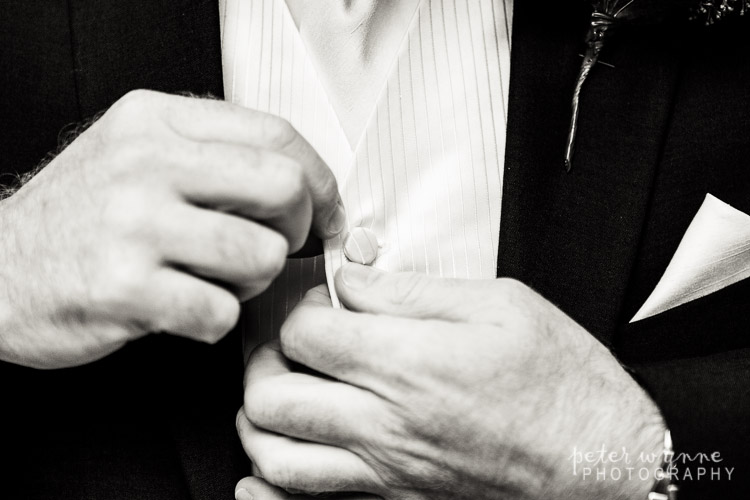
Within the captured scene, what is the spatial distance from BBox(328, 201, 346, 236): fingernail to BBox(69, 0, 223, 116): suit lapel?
264 mm

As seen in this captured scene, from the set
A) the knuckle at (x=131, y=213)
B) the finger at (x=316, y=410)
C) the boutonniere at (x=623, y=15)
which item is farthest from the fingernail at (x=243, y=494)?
the boutonniere at (x=623, y=15)

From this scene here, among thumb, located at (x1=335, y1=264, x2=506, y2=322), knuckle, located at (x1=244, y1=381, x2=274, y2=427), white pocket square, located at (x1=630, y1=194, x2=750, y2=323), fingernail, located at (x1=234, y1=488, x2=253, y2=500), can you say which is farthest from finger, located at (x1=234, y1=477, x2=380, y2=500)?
white pocket square, located at (x1=630, y1=194, x2=750, y2=323)

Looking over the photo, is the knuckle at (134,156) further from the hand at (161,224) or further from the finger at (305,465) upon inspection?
the finger at (305,465)

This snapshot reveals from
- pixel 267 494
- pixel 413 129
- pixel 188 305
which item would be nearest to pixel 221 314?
pixel 188 305

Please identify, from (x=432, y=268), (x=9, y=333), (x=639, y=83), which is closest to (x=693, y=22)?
(x=639, y=83)

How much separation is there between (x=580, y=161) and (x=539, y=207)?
0.31 feet

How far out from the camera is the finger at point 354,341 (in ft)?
1.90

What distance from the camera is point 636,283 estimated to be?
85 cm

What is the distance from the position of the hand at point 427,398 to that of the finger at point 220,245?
107 millimetres

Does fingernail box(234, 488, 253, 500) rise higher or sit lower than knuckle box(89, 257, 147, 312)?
lower

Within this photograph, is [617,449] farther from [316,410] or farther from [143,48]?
[143,48]

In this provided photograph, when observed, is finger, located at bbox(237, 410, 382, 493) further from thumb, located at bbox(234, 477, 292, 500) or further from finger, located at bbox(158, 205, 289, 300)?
finger, located at bbox(158, 205, 289, 300)

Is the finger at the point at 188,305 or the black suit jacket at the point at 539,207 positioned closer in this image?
the finger at the point at 188,305

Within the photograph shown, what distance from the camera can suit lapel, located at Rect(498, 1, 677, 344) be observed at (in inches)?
32.1
